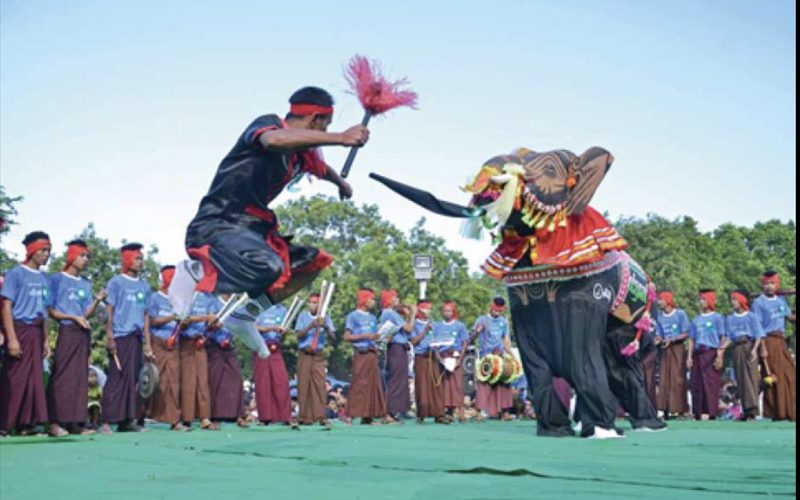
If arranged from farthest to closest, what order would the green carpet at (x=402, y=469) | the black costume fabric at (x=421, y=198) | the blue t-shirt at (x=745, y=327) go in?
the blue t-shirt at (x=745, y=327) < the black costume fabric at (x=421, y=198) < the green carpet at (x=402, y=469)

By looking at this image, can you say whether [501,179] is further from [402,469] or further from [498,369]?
[498,369]

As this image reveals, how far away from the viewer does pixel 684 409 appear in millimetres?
15953

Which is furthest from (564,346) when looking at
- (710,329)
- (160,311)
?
(710,329)

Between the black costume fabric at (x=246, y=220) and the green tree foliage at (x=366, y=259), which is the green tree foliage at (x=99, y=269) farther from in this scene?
the black costume fabric at (x=246, y=220)

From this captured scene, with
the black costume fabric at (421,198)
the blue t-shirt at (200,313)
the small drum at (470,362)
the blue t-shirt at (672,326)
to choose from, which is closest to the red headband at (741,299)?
the blue t-shirt at (672,326)

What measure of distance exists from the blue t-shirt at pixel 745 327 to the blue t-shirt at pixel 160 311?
739cm

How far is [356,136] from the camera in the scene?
16.2 ft

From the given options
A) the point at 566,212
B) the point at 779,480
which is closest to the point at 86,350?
the point at 566,212

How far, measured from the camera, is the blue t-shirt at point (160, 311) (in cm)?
1145

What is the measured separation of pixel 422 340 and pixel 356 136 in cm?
1065

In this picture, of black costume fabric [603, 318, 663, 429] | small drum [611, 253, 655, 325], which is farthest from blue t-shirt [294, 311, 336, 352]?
small drum [611, 253, 655, 325]

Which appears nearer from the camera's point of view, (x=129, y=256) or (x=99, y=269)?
(x=129, y=256)

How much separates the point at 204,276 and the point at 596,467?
7.41 ft

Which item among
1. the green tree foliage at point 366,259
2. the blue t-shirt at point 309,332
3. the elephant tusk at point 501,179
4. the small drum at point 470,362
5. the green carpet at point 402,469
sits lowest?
the green carpet at point 402,469
